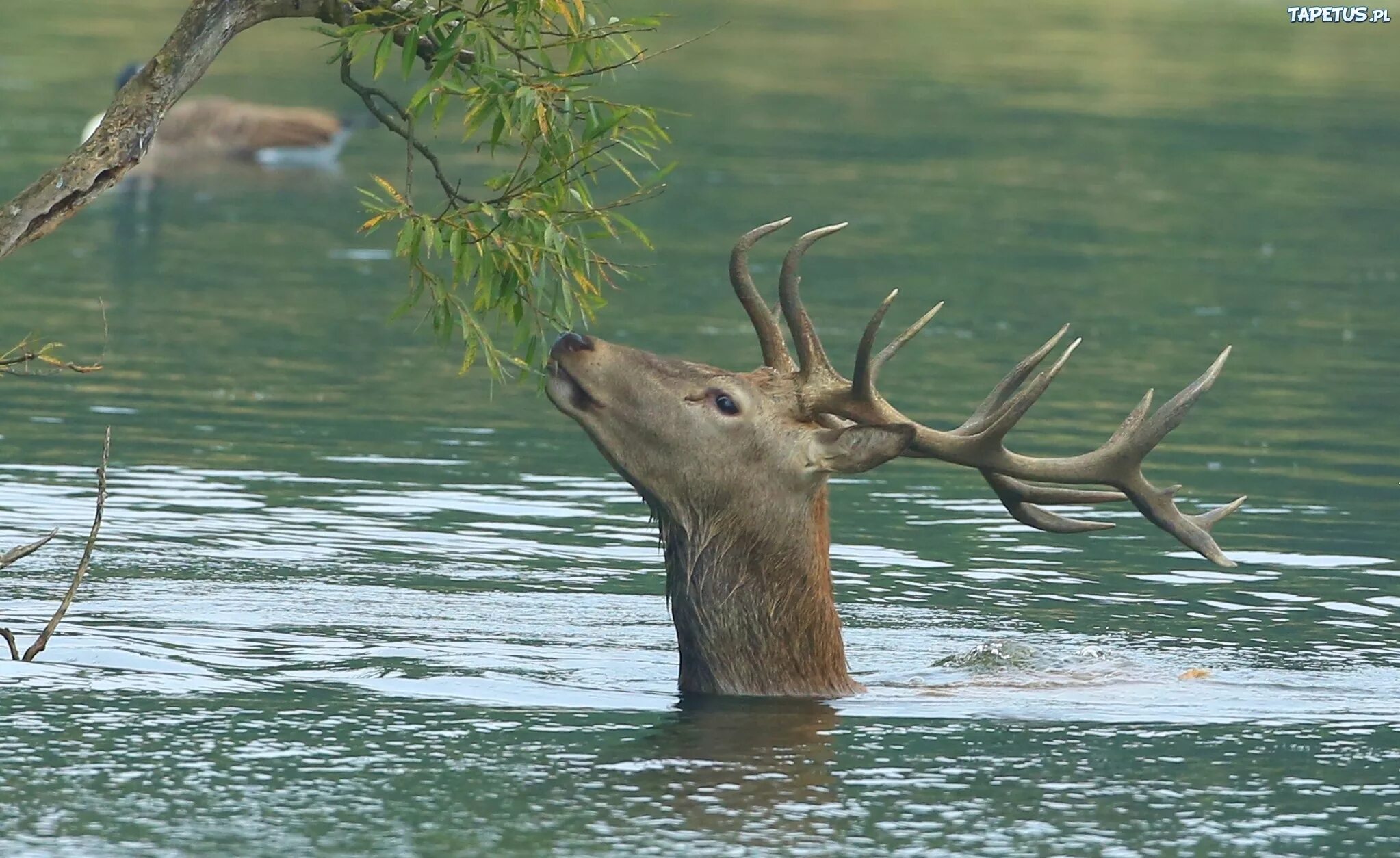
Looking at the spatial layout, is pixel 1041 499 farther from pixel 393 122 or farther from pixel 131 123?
pixel 131 123

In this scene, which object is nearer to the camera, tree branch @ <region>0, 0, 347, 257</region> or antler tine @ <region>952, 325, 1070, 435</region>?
tree branch @ <region>0, 0, 347, 257</region>

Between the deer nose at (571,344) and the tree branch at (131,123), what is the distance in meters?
1.51

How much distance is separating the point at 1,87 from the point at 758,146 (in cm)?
954

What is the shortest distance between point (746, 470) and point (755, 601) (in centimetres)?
47

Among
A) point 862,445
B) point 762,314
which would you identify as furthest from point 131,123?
point 862,445

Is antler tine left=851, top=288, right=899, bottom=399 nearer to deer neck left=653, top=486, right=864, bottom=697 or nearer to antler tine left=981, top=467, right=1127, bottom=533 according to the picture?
deer neck left=653, top=486, right=864, bottom=697

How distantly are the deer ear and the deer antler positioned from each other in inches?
4.4

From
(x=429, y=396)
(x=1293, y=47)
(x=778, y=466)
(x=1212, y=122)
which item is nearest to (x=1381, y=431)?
(x=429, y=396)

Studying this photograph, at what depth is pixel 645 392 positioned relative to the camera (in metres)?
9.67

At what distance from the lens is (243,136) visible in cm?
3016

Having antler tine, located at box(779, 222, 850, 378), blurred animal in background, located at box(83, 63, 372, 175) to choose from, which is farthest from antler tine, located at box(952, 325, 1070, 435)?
blurred animal in background, located at box(83, 63, 372, 175)

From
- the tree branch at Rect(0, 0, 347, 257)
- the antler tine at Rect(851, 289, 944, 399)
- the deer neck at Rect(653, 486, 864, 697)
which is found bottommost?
the deer neck at Rect(653, 486, 864, 697)

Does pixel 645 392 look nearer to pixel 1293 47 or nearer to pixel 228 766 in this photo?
pixel 228 766

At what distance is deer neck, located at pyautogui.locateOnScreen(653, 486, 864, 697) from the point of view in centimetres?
962
